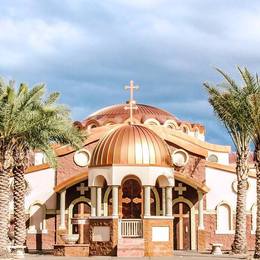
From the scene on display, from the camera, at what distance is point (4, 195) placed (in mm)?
28250

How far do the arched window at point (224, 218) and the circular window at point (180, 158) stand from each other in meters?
3.15

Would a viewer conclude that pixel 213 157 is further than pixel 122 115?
No

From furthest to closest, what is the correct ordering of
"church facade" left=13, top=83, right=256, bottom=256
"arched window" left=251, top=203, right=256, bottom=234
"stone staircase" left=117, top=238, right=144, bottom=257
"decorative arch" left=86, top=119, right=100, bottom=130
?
"decorative arch" left=86, top=119, right=100, bottom=130
"arched window" left=251, top=203, right=256, bottom=234
"church facade" left=13, top=83, right=256, bottom=256
"stone staircase" left=117, top=238, right=144, bottom=257

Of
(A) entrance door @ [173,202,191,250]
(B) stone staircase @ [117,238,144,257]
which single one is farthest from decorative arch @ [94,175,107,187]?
(A) entrance door @ [173,202,191,250]

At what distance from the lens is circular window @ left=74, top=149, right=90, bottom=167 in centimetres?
3956

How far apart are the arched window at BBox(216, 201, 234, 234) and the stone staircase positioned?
9.31 meters

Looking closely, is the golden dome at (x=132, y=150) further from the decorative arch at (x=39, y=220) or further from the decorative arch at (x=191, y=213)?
the decorative arch at (x=39, y=220)

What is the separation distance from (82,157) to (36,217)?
435 centimetres

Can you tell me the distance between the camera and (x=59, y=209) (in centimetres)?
3897

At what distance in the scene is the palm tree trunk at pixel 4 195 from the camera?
1096 inches

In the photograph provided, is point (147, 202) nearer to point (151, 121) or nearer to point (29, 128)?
point (29, 128)

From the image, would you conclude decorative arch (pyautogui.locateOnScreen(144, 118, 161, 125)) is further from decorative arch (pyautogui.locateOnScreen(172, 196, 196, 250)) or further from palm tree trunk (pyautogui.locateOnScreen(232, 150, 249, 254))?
palm tree trunk (pyautogui.locateOnScreen(232, 150, 249, 254))

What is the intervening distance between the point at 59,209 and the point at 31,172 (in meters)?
2.81

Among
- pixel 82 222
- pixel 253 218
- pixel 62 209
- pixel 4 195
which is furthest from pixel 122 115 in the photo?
pixel 4 195
